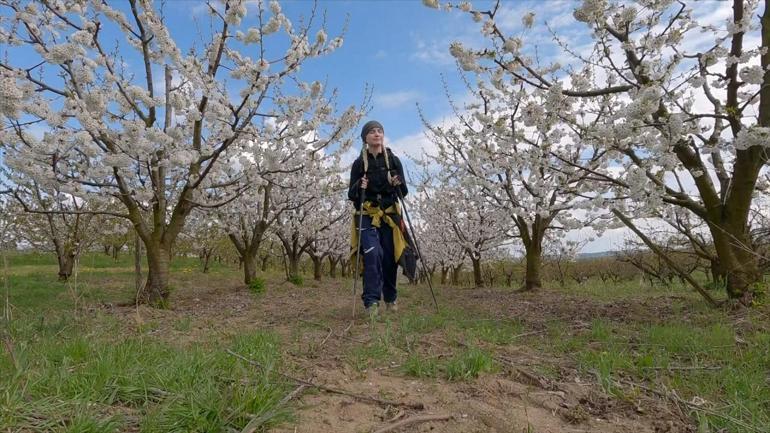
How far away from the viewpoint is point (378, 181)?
5551 millimetres

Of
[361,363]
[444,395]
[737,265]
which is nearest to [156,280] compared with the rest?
[361,363]

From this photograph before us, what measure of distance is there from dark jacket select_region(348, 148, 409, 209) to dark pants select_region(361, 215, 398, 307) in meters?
0.26

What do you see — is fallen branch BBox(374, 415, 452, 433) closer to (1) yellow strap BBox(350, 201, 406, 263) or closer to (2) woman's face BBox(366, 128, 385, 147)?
(1) yellow strap BBox(350, 201, 406, 263)

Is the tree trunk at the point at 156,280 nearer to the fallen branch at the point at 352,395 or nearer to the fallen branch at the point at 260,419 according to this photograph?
the fallen branch at the point at 352,395

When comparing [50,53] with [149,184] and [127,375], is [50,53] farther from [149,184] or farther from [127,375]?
[127,375]

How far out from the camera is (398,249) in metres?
5.45

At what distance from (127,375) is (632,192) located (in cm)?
456

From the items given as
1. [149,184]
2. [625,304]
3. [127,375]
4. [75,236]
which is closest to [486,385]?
[127,375]

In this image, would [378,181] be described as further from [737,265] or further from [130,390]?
[737,265]

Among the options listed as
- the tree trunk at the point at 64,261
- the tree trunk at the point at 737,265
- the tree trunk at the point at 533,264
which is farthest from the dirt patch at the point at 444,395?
the tree trunk at the point at 64,261

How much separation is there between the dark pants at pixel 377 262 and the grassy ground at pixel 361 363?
49 centimetres

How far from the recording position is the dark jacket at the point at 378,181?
5551 millimetres

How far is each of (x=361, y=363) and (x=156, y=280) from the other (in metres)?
4.74

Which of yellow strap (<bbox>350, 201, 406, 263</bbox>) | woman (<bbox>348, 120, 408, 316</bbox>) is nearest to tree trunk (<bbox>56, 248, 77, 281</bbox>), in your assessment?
yellow strap (<bbox>350, 201, 406, 263</bbox>)
